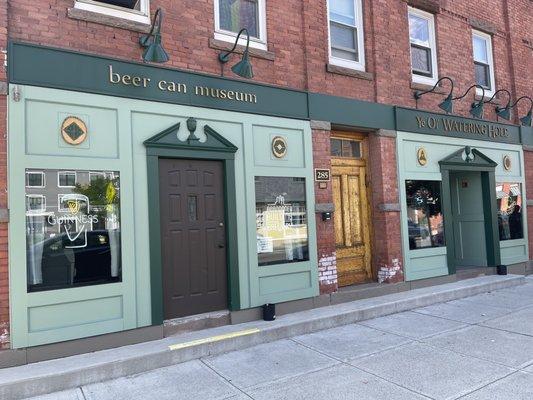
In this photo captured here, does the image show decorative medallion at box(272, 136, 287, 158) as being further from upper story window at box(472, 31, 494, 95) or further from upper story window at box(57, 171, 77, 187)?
upper story window at box(472, 31, 494, 95)

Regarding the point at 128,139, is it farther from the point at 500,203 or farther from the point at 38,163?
the point at 500,203

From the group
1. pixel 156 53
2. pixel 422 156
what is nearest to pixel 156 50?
pixel 156 53

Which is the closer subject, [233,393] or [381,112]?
[233,393]

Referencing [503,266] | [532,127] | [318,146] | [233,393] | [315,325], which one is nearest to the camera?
[233,393]

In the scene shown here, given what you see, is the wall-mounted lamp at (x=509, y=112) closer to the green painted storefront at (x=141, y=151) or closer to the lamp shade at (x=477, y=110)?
the lamp shade at (x=477, y=110)

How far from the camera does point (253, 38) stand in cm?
667

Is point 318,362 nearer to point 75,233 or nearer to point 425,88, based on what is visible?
point 75,233

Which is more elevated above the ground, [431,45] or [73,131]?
[431,45]

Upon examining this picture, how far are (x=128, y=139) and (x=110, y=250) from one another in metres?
1.37

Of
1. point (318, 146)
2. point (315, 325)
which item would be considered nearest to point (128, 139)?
point (318, 146)

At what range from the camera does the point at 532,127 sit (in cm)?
1060

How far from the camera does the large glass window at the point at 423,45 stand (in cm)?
874

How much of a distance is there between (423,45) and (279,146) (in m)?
4.46

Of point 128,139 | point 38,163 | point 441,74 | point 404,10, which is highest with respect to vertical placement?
point 404,10
